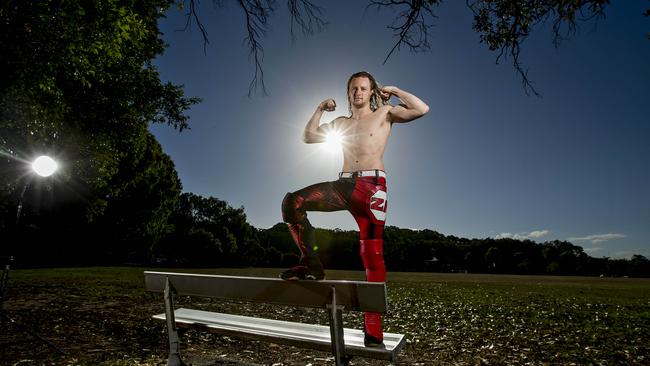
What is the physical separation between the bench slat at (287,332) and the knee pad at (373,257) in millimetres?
553

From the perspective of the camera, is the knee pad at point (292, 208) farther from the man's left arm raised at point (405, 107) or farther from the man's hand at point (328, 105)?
the man's left arm raised at point (405, 107)

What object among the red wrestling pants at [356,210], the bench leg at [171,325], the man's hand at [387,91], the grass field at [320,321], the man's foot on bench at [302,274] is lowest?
the grass field at [320,321]

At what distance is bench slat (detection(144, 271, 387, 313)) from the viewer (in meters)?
2.52

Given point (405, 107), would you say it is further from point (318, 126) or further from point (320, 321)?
point (320, 321)

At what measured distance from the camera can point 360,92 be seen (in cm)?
306

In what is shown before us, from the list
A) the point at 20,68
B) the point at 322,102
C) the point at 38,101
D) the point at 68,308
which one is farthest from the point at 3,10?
the point at 322,102

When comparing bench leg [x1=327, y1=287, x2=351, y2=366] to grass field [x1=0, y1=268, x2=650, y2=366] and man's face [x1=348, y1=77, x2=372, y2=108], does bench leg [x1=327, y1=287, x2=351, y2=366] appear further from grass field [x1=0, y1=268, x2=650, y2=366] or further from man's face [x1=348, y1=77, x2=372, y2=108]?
grass field [x1=0, y1=268, x2=650, y2=366]

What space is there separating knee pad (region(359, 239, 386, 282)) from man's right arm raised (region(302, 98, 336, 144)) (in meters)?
1.02

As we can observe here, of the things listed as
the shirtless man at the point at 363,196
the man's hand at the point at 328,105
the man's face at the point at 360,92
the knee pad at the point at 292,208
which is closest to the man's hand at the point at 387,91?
the shirtless man at the point at 363,196

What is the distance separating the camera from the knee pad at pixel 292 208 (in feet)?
9.16

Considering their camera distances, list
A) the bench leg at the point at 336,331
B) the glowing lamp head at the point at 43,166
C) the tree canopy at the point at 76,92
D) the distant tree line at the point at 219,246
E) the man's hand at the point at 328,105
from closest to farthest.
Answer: the bench leg at the point at 336,331 < the man's hand at the point at 328,105 < the glowing lamp head at the point at 43,166 < the tree canopy at the point at 76,92 < the distant tree line at the point at 219,246

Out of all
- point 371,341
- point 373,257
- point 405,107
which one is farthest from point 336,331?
point 405,107

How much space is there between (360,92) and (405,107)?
434mm

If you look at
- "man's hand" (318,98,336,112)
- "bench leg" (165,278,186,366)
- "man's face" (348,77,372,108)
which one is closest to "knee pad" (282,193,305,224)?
"man's hand" (318,98,336,112)
